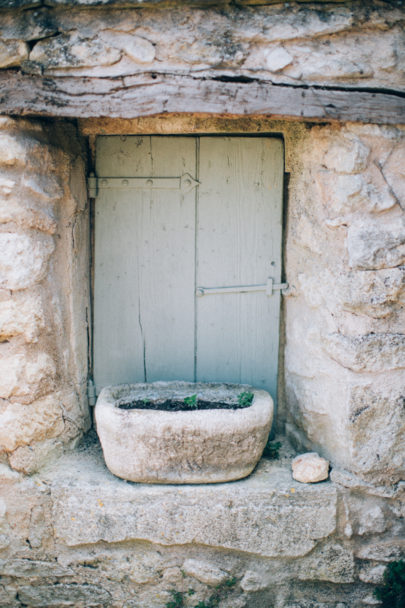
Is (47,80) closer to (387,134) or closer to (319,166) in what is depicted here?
(319,166)

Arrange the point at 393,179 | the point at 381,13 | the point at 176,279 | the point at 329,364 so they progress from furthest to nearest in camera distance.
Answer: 1. the point at 176,279
2. the point at 329,364
3. the point at 393,179
4. the point at 381,13

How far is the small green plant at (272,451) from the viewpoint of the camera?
8.30 ft

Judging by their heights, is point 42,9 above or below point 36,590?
Result: above

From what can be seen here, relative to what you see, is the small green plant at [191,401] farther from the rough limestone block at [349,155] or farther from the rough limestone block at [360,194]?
the rough limestone block at [349,155]

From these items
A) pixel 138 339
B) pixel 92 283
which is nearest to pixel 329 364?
pixel 138 339

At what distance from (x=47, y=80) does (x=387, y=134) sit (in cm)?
130

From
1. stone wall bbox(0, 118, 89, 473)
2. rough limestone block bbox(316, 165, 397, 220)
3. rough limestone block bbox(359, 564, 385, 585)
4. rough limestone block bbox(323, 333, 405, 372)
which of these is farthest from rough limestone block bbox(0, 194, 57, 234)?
rough limestone block bbox(359, 564, 385, 585)

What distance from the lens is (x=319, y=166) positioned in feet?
7.48

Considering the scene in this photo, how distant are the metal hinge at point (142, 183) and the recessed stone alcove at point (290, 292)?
0.24ft

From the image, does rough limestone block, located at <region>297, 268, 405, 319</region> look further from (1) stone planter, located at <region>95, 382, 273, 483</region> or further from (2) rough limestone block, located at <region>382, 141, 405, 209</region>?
(1) stone planter, located at <region>95, 382, 273, 483</region>

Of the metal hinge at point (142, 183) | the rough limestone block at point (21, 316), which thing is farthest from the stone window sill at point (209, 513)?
the metal hinge at point (142, 183)

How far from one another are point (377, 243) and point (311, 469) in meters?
0.95

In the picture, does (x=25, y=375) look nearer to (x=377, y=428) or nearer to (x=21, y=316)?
(x=21, y=316)

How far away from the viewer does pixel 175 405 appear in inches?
97.0
